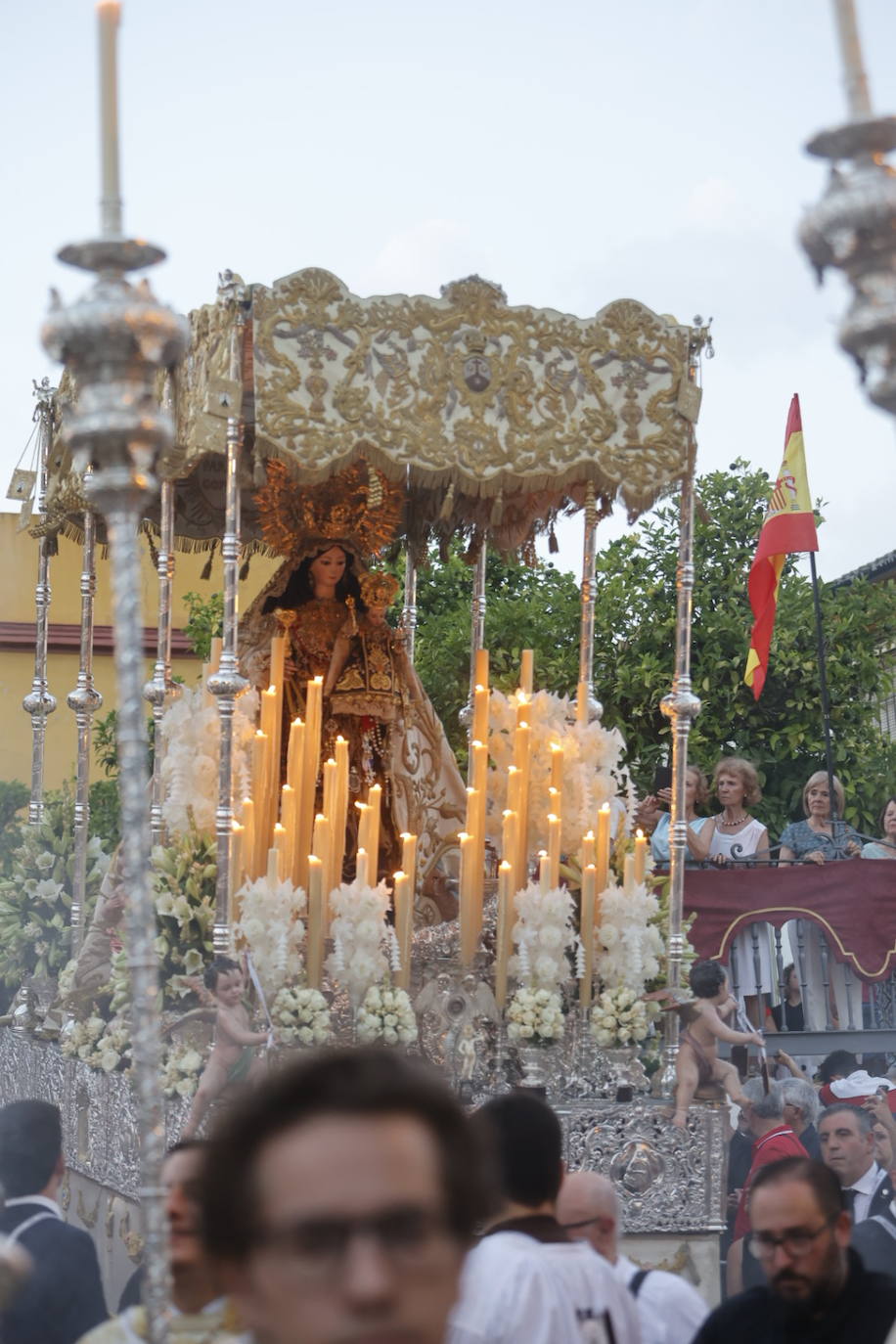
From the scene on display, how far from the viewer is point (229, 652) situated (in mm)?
8117

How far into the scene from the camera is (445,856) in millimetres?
10031

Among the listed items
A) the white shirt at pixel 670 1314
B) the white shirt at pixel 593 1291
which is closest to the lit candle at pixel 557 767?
the white shirt at pixel 670 1314

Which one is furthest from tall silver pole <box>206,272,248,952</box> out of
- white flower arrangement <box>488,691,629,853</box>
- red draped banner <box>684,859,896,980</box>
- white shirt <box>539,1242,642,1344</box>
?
white shirt <box>539,1242,642,1344</box>

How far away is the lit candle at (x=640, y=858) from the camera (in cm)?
865

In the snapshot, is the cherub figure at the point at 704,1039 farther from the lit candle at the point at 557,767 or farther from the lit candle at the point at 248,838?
the lit candle at the point at 248,838

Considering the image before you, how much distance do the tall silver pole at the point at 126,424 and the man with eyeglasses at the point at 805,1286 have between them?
109 cm

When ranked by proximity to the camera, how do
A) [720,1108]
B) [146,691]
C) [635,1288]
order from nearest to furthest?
[635,1288] → [720,1108] → [146,691]

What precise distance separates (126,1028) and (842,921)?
402cm

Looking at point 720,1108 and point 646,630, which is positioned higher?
point 646,630

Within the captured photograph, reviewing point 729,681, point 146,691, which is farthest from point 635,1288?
point 729,681

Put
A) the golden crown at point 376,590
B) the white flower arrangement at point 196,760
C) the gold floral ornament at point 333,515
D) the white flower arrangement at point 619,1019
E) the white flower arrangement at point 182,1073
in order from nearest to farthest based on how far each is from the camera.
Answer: the white flower arrangement at point 182,1073, the white flower arrangement at point 619,1019, the white flower arrangement at point 196,760, the gold floral ornament at point 333,515, the golden crown at point 376,590

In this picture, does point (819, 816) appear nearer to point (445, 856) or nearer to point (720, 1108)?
point (445, 856)

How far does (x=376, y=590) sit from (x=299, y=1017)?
9.34ft

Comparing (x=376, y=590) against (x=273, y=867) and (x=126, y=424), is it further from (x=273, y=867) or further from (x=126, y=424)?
(x=126, y=424)
